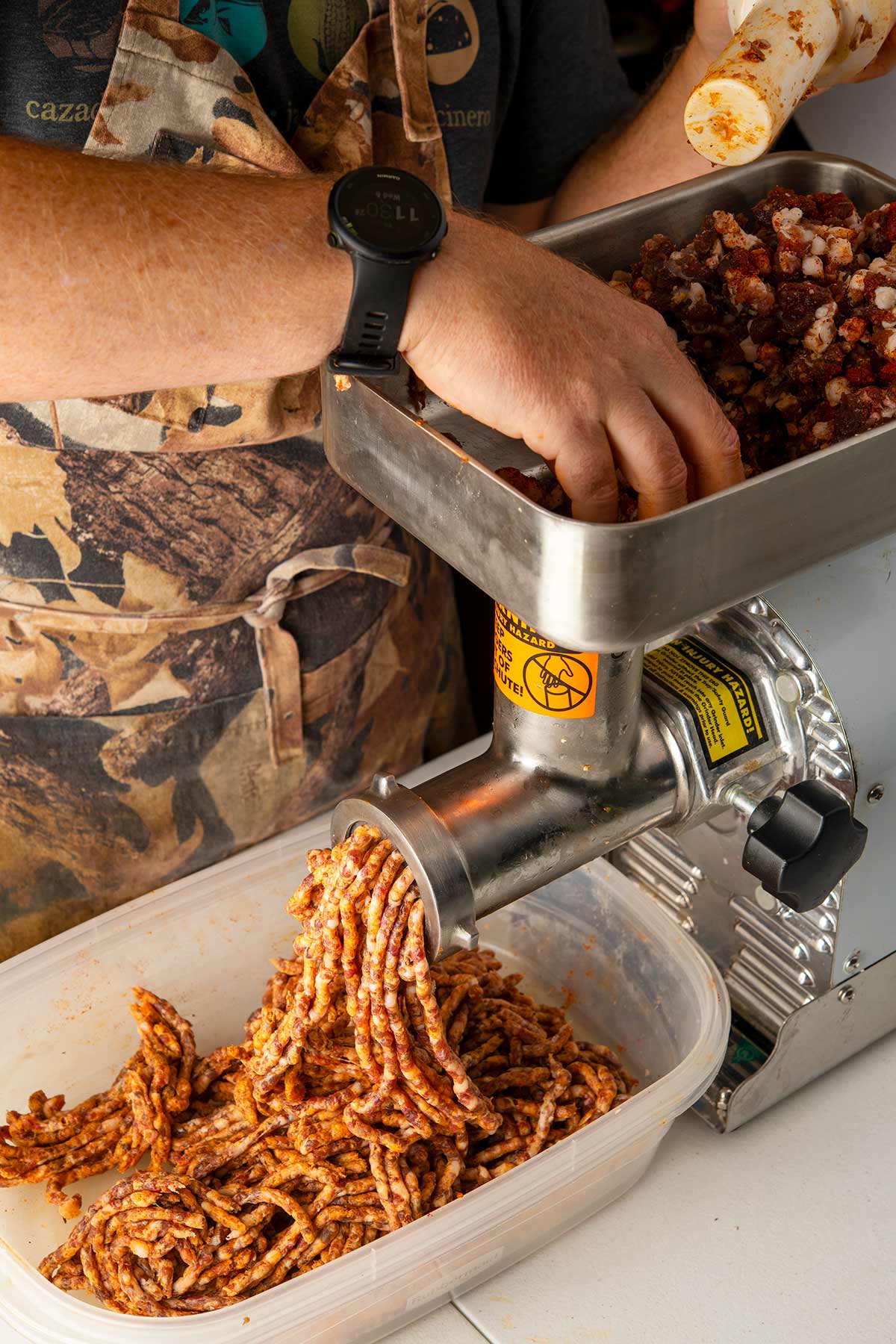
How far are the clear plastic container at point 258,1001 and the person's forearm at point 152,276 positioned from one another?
1.94 feet

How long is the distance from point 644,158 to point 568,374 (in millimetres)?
854

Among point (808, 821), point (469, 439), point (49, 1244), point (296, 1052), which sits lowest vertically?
point (49, 1244)

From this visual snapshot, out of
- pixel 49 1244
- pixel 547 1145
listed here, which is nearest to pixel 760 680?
pixel 547 1145

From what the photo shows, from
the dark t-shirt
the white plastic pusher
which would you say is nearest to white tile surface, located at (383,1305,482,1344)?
the white plastic pusher

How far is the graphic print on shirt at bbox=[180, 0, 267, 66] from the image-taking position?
113 centimetres

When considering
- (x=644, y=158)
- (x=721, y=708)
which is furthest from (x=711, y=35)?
(x=721, y=708)

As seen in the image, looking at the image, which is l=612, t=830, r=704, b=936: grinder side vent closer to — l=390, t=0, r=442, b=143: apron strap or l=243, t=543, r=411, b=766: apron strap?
l=243, t=543, r=411, b=766: apron strap

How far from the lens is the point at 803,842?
0.96 m

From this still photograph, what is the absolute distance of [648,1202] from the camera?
1.12m

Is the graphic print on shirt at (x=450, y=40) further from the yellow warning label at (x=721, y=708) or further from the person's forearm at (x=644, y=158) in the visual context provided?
the yellow warning label at (x=721, y=708)

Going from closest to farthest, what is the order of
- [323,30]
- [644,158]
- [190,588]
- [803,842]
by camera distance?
1. [803,842]
2. [323,30]
3. [190,588]
4. [644,158]

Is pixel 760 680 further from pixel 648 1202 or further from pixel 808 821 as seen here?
pixel 648 1202

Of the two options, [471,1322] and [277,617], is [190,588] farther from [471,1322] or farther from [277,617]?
[471,1322]

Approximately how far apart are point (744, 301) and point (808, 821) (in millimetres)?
415
